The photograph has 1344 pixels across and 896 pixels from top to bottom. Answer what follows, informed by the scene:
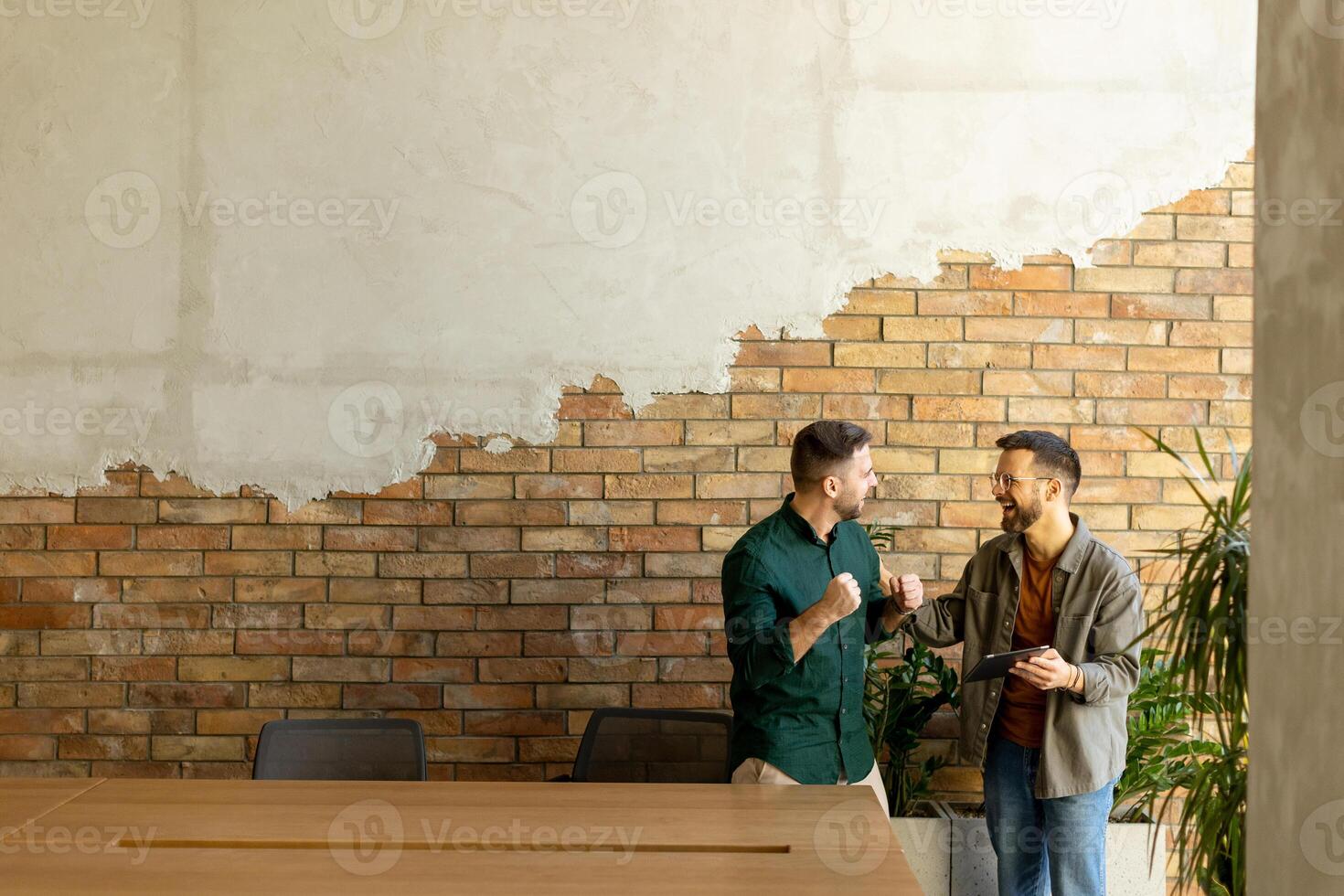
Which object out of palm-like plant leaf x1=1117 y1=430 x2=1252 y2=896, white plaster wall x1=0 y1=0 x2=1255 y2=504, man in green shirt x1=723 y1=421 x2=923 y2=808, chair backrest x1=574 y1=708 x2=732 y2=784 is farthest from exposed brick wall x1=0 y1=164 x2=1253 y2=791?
palm-like plant leaf x1=1117 y1=430 x2=1252 y2=896

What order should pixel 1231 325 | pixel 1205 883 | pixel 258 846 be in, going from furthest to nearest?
pixel 1231 325 < pixel 1205 883 < pixel 258 846

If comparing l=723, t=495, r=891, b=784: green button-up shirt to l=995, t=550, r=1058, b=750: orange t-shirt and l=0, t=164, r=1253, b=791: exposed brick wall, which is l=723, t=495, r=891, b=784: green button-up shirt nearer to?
l=995, t=550, r=1058, b=750: orange t-shirt

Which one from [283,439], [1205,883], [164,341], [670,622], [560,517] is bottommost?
[1205,883]

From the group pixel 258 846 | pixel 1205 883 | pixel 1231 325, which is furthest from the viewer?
pixel 1231 325

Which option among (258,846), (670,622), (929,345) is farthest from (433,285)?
(258,846)

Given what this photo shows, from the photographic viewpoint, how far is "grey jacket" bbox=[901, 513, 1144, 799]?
302cm

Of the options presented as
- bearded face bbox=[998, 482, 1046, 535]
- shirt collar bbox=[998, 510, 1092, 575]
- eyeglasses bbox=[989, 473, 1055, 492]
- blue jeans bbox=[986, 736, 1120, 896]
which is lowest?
blue jeans bbox=[986, 736, 1120, 896]

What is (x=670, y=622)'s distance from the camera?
12.8 feet

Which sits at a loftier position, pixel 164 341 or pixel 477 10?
pixel 477 10

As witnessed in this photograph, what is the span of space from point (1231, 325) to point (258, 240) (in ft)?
11.0

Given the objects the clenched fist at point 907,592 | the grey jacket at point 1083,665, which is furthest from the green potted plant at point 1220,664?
the clenched fist at point 907,592

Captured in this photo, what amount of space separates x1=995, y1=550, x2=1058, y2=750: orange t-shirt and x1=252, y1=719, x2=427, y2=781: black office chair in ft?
5.45

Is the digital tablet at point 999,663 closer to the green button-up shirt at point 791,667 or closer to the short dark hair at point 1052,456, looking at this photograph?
the green button-up shirt at point 791,667

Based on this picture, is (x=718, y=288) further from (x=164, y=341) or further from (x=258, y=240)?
(x=164, y=341)
